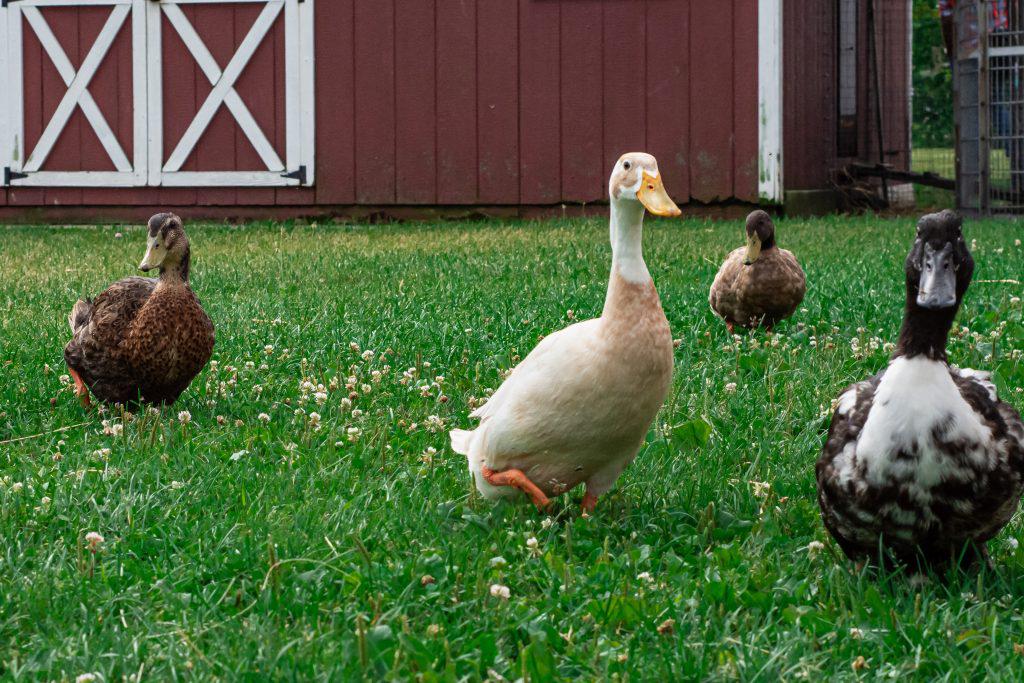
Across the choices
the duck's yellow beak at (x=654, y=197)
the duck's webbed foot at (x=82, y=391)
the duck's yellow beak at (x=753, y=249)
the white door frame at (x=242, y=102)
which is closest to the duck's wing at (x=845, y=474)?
the duck's yellow beak at (x=654, y=197)

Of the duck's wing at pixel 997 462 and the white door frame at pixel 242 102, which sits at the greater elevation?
the white door frame at pixel 242 102

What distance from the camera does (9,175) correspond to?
13.4m

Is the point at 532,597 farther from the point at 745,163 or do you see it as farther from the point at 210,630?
the point at 745,163

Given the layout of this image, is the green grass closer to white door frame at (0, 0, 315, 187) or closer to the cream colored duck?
the cream colored duck

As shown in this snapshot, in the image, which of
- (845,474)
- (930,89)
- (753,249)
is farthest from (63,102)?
(930,89)

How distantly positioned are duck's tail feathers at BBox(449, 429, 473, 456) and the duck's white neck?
63 centimetres

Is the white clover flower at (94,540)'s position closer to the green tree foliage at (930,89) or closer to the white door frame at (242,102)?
the white door frame at (242,102)

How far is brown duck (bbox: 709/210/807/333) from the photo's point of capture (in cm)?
571

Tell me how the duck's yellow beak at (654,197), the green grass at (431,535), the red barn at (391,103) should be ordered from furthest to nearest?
the red barn at (391,103) < the duck's yellow beak at (654,197) < the green grass at (431,535)

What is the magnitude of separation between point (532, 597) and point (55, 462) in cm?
168

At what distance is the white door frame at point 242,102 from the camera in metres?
12.8

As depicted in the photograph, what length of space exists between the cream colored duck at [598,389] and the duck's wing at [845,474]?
0.48m

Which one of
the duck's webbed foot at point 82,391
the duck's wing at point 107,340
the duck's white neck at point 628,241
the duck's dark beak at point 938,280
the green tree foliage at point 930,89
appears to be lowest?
the duck's webbed foot at point 82,391

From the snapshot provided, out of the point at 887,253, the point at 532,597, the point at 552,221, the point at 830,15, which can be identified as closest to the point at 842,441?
the point at 532,597
